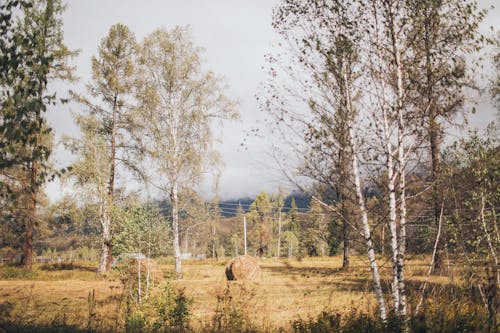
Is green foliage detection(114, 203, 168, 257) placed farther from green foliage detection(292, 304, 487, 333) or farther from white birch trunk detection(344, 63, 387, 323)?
white birch trunk detection(344, 63, 387, 323)

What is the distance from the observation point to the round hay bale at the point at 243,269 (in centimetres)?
1853

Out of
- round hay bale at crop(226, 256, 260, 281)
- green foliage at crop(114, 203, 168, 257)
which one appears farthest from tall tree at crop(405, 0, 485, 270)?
round hay bale at crop(226, 256, 260, 281)

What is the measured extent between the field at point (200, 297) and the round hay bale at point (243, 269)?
23.7 inches

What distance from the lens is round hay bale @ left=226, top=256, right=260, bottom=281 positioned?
18.5 meters

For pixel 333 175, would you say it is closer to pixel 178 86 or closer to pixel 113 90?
pixel 178 86

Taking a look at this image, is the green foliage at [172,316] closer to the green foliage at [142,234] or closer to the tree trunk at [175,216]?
the green foliage at [142,234]

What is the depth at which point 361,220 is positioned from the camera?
6.23 meters

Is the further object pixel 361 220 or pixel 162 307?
pixel 162 307

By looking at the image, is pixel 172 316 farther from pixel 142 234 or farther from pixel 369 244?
pixel 142 234

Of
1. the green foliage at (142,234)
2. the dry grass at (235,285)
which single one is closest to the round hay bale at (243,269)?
the dry grass at (235,285)

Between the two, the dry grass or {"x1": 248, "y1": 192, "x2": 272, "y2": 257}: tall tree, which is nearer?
the dry grass

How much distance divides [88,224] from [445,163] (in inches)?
819

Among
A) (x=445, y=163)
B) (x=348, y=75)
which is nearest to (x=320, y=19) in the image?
(x=348, y=75)

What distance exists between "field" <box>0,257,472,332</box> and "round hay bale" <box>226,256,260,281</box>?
601 millimetres
